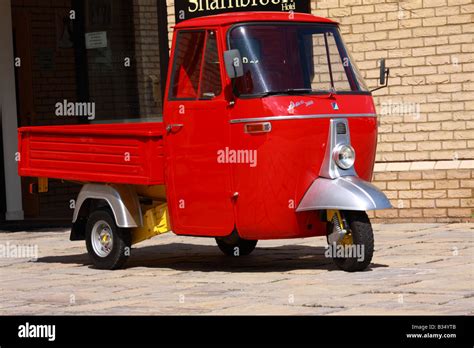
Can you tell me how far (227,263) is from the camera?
1212 centimetres

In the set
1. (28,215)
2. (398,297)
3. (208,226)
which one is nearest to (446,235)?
(208,226)

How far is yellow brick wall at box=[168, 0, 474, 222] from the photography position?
14.8 metres

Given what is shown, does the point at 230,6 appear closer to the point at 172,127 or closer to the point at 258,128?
the point at 172,127

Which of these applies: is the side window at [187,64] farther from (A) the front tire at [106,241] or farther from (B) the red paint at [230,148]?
(A) the front tire at [106,241]

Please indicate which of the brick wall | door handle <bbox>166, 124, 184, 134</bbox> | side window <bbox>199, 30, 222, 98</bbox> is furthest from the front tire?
the brick wall

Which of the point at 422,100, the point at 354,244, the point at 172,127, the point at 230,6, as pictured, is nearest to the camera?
the point at 354,244

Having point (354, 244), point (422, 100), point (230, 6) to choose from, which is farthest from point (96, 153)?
point (230, 6)

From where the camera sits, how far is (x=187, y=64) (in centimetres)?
1138

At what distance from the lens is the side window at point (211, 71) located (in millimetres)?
11102

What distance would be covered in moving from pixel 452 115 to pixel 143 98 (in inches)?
173

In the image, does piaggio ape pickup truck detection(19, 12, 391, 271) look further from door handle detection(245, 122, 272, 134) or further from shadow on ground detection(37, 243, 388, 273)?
shadow on ground detection(37, 243, 388, 273)

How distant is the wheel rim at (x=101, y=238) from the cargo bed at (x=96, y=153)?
1.43ft

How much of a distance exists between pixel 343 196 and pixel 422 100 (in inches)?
191

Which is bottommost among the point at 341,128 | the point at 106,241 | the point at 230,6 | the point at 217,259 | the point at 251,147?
the point at 217,259
